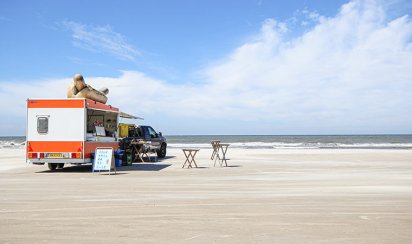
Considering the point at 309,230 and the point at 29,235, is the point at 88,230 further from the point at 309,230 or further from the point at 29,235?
the point at 309,230

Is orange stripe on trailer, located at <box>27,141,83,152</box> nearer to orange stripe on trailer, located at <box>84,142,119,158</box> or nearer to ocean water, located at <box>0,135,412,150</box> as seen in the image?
orange stripe on trailer, located at <box>84,142,119,158</box>

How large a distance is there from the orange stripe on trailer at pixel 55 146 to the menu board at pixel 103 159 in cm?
71

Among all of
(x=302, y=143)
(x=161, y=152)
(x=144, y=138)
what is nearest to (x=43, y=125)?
(x=144, y=138)

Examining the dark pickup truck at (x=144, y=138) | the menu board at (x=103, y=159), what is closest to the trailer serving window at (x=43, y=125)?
the menu board at (x=103, y=159)

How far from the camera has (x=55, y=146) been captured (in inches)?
551

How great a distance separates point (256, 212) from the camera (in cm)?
656

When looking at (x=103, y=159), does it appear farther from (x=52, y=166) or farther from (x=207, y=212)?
(x=207, y=212)

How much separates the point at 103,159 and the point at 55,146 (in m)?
1.82

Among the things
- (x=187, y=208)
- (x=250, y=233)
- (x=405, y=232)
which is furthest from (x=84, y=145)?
(x=405, y=232)

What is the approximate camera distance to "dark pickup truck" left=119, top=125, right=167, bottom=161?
61.8 ft

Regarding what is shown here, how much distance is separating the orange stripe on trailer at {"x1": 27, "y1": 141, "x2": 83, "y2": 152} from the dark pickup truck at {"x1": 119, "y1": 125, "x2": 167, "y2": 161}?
408 centimetres

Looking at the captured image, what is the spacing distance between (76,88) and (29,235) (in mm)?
10839

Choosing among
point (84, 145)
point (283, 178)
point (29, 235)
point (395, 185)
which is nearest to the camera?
point (29, 235)

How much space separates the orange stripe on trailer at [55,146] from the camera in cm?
1396
